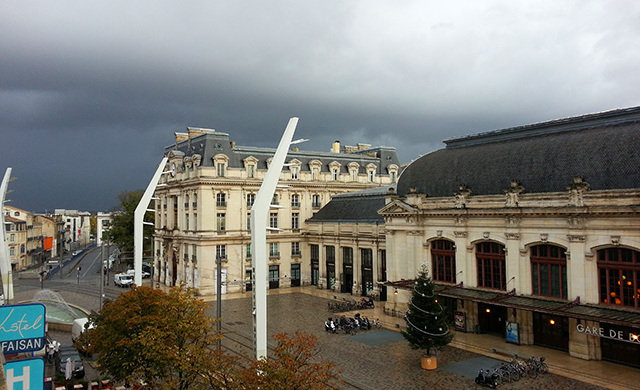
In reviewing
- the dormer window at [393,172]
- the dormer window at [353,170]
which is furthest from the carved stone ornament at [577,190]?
the dormer window at [393,172]

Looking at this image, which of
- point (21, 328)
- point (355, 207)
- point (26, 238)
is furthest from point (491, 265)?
point (26, 238)

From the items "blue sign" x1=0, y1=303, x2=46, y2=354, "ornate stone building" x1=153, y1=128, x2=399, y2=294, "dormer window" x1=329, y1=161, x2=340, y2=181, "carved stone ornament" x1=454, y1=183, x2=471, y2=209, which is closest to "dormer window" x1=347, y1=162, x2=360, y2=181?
"ornate stone building" x1=153, y1=128, x2=399, y2=294

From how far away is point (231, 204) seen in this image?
6506 centimetres

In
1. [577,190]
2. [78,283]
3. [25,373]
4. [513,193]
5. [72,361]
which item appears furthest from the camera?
[78,283]

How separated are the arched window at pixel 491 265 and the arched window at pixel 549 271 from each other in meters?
2.62

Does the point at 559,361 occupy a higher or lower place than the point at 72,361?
lower

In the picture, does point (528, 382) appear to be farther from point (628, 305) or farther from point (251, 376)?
point (251, 376)

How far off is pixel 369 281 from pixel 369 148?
110 ft

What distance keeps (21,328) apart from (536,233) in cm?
3205

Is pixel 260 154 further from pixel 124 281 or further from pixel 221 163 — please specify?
pixel 124 281

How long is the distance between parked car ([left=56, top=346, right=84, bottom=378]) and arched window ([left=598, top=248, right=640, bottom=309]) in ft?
110

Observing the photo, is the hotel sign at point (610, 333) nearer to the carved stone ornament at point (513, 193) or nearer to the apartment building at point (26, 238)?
the carved stone ornament at point (513, 193)

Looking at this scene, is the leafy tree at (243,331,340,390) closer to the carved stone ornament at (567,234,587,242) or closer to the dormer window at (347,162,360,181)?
the carved stone ornament at (567,234,587,242)

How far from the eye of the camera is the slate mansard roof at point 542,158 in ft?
106
